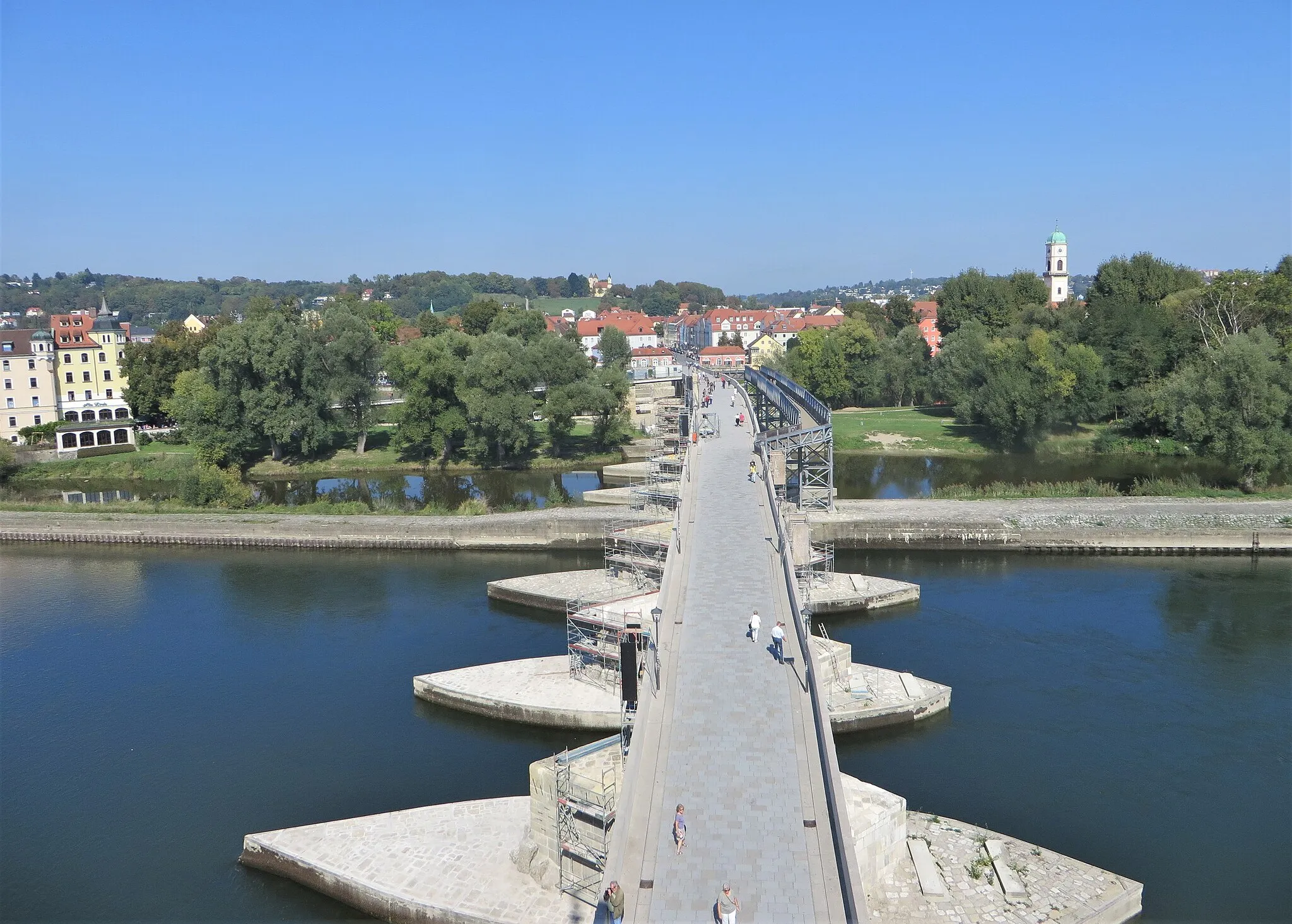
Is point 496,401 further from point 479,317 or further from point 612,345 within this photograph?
point 612,345

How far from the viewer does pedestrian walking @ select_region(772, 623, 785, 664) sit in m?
15.8

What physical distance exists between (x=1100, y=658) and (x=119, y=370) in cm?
5967

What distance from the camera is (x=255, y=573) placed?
34688 millimetres

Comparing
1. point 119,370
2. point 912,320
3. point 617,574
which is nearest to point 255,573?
point 617,574

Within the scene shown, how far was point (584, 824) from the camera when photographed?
1453 centimetres

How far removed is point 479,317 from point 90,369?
29.3 m

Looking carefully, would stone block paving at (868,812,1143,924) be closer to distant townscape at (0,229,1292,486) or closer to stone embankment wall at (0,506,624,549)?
stone embankment wall at (0,506,624,549)

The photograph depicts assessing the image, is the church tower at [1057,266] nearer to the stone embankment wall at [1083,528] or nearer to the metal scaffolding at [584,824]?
the stone embankment wall at [1083,528]

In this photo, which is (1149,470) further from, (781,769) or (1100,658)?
(781,769)

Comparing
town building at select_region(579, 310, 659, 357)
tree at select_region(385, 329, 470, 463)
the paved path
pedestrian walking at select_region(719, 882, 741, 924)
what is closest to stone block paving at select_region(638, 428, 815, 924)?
the paved path

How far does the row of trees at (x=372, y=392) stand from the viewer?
52.8m

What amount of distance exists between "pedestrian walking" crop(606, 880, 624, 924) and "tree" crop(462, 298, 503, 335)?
2890 inches

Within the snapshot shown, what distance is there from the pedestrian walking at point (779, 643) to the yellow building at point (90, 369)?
57.1m

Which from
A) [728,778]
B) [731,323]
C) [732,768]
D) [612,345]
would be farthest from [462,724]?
[731,323]
